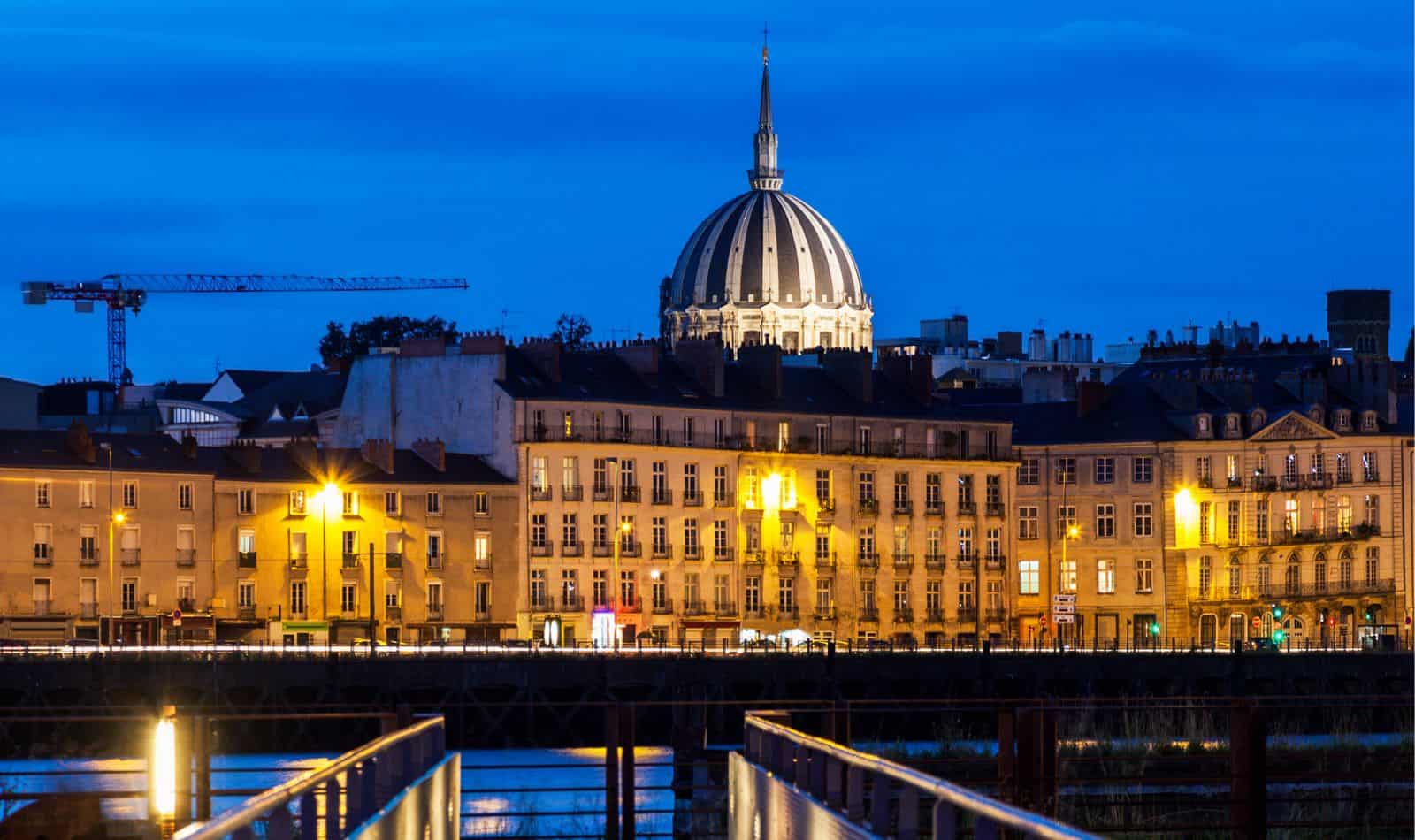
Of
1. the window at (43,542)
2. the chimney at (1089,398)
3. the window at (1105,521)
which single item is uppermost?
the chimney at (1089,398)

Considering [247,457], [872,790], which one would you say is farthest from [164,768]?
[247,457]

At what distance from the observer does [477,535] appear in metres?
104

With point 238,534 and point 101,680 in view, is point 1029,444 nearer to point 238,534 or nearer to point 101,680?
point 238,534

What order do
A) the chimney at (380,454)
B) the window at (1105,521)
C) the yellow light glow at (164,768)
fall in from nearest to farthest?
1. the yellow light glow at (164,768)
2. the chimney at (380,454)
3. the window at (1105,521)

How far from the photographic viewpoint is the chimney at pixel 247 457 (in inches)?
4011

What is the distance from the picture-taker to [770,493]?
111 metres

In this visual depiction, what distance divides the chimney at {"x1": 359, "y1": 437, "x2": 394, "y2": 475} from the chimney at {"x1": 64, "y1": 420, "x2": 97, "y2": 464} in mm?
9268

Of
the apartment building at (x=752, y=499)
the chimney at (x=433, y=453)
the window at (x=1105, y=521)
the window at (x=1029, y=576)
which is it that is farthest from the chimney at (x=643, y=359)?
the window at (x=1105, y=521)

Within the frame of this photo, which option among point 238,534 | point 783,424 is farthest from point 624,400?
point 238,534

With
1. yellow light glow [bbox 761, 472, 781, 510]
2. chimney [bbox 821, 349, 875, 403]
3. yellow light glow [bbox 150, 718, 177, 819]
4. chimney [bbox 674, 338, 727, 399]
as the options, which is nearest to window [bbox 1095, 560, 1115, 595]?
chimney [bbox 821, 349, 875, 403]

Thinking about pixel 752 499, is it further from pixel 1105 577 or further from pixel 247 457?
pixel 247 457

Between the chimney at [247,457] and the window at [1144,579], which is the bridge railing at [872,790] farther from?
the window at [1144,579]

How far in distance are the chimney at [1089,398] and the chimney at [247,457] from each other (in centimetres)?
3471

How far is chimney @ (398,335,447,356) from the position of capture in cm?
10850
